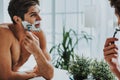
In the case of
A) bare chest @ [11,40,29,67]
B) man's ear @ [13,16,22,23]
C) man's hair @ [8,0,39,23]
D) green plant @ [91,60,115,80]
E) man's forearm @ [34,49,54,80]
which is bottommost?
green plant @ [91,60,115,80]

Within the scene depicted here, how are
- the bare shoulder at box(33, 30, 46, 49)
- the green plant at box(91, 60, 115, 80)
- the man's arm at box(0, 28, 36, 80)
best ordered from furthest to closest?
the green plant at box(91, 60, 115, 80)
the bare shoulder at box(33, 30, 46, 49)
the man's arm at box(0, 28, 36, 80)

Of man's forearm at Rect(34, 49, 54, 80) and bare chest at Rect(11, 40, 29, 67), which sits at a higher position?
bare chest at Rect(11, 40, 29, 67)

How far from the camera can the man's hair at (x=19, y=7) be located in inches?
56.9

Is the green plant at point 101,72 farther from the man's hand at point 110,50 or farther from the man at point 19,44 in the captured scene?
the man at point 19,44

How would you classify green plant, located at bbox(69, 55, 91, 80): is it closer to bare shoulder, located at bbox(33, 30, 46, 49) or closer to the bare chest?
bare shoulder, located at bbox(33, 30, 46, 49)

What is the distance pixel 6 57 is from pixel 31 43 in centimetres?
15

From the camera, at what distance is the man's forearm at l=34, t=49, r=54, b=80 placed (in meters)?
1.50

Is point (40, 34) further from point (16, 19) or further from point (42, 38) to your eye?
point (16, 19)

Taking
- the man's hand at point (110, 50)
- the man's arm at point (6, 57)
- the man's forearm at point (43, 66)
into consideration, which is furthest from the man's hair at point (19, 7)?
the man's hand at point (110, 50)

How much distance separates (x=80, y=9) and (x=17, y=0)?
1.77 m

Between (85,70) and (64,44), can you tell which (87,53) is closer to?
(64,44)

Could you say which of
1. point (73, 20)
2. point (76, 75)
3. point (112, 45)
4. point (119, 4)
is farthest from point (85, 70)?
point (73, 20)

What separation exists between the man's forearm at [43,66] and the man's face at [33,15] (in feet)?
0.52

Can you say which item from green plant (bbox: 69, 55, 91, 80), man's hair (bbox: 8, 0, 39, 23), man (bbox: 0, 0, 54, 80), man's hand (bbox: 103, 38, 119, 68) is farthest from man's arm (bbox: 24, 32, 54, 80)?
green plant (bbox: 69, 55, 91, 80)
